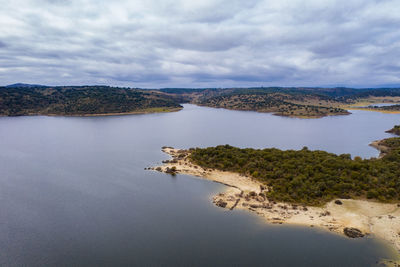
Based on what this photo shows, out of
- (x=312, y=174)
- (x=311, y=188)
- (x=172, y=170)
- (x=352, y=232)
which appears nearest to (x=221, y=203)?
(x=311, y=188)

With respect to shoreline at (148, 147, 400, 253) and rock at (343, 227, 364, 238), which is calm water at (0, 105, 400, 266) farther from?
shoreline at (148, 147, 400, 253)

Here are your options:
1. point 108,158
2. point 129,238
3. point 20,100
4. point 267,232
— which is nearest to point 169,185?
point 129,238

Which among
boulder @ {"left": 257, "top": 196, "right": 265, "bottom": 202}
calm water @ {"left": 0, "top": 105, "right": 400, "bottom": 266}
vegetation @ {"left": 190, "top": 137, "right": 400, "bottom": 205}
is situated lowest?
calm water @ {"left": 0, "top": 105, "right": 400, "bottom": 266}

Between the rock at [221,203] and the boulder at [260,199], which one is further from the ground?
the boulder at [260,199]

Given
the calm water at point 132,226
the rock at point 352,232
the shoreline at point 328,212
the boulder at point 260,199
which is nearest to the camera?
the calm water at point 132,226

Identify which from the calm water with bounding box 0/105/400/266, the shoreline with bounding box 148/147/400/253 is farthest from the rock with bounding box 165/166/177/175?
the shoreline with bounding box 148/147/400/253

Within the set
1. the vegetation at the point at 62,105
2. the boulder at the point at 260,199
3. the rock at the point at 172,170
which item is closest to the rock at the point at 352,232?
the boulder at the point at 260,199

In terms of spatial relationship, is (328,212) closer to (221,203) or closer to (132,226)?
(221,203)

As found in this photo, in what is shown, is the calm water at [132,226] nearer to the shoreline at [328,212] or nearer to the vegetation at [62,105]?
the shoreline at [328,212]
